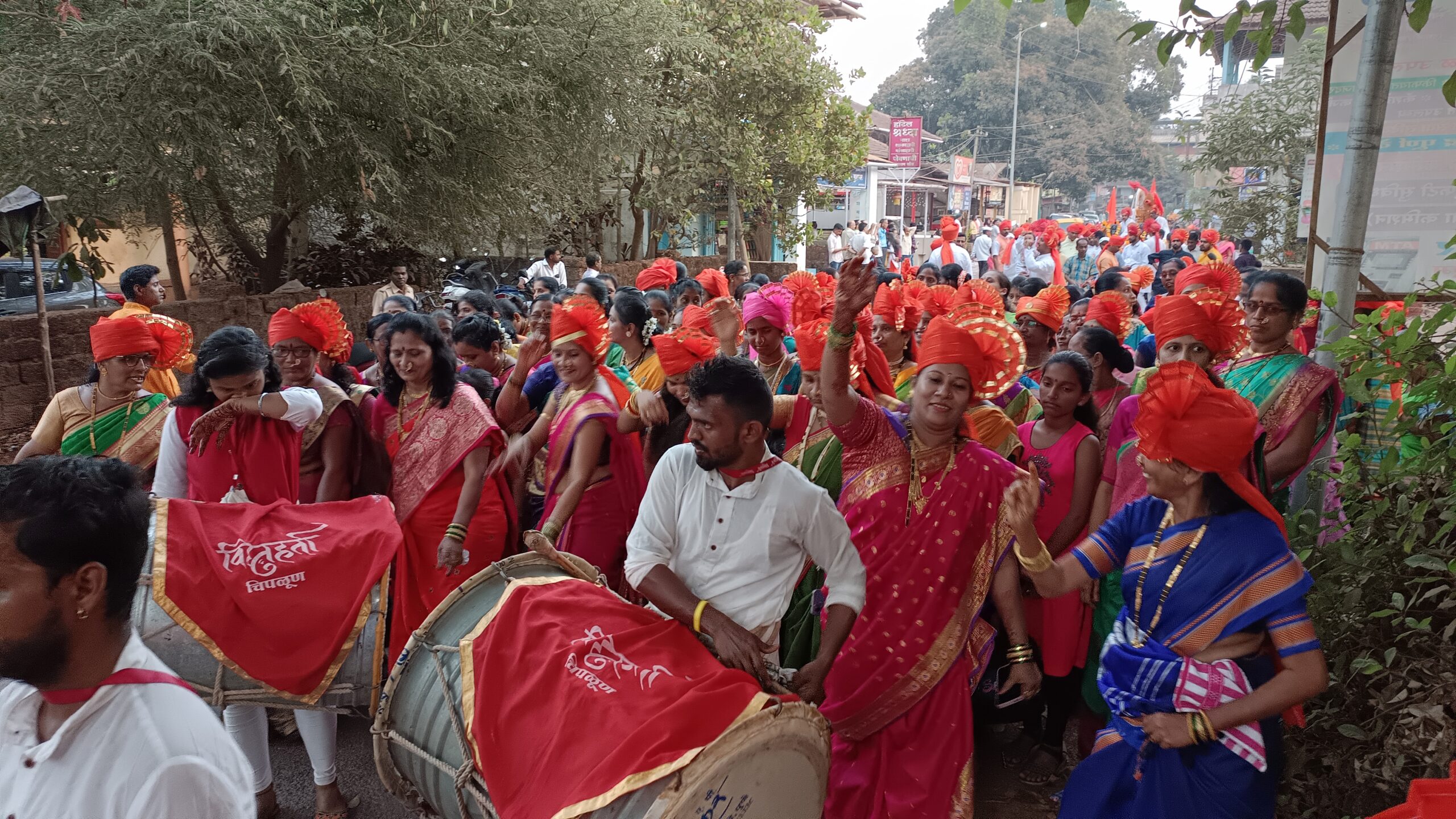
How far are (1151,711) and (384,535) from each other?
272cm

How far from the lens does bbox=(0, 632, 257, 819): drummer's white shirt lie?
152 centimetres

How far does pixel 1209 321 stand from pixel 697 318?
2.49m

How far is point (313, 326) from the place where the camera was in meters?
4.59

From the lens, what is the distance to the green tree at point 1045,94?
56906 millimetres

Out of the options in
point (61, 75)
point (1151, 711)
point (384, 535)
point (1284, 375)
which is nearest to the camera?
point (1151, 711)

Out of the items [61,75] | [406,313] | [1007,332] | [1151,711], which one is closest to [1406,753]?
[1151,711]

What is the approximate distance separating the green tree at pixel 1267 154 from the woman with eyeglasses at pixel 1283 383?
40.5 ft

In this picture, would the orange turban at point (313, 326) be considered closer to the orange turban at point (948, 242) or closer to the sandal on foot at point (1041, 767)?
the sandal on foot at point (1041, 767)

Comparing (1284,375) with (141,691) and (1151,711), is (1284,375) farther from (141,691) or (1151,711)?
(141,691)


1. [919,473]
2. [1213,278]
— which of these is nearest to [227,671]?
[919,473]

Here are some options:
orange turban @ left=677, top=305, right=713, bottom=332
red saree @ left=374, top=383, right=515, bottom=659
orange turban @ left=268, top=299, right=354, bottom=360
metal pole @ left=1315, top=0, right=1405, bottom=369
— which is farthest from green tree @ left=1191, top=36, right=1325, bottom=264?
orange turban @ left=268, top=299, right=354, bottom=360

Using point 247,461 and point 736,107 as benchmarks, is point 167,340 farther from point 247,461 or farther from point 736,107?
point 736,107

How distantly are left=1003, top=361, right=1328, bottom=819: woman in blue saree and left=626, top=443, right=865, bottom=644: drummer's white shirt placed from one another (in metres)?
0.56

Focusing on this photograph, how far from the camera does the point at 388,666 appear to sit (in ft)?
12.3
